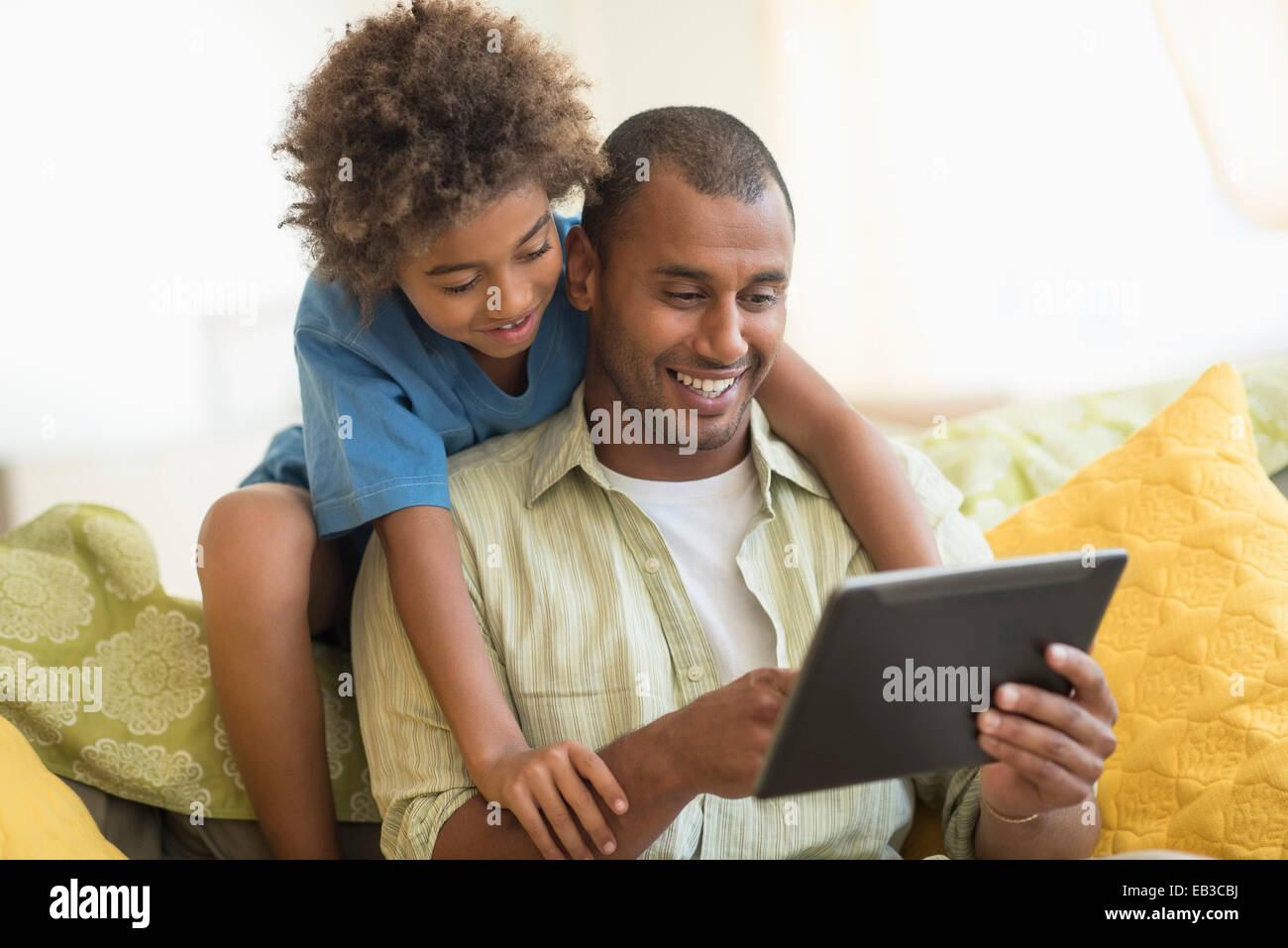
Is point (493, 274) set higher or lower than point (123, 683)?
higher

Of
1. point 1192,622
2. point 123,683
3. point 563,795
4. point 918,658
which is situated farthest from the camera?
point 123,683

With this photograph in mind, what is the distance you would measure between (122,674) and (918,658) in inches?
40.1

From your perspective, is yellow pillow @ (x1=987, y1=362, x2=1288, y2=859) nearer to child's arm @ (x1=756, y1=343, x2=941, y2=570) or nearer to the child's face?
child's arm @ (x1=756, y1=343, x2=941, y2=570)

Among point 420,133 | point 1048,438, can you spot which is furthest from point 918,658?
point 1048,438

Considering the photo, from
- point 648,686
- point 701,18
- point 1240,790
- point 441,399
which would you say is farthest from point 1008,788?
point 701,18

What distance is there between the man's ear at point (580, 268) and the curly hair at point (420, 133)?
74 mm

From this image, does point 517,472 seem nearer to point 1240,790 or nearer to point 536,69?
point 536,69

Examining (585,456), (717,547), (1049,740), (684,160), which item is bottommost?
(1049,740)

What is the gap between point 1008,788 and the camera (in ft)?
3.90

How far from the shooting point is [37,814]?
48.2 inches

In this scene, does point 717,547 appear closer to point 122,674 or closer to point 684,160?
point 684,160

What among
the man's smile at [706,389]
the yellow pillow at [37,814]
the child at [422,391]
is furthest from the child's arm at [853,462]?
the yellow pillow at [37,814]

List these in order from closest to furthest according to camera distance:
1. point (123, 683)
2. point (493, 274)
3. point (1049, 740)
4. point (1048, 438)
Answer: point (1049, 740) → point (493, 274) → point (123, 683) → point (1048, 438)
